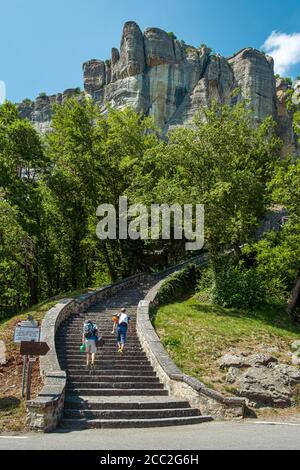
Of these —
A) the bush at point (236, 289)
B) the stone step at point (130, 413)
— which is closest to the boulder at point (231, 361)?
the stone step at point (130, 413)

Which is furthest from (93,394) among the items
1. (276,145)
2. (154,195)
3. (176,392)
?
(276,145)

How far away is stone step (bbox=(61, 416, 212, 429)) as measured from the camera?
10281 mm

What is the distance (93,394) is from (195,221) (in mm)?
12191

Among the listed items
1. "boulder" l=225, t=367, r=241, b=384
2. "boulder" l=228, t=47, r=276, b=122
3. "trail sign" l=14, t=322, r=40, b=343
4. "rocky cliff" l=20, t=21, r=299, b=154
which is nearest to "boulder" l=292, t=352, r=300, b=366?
"boulder" l=225, t=367, r=241, b=384

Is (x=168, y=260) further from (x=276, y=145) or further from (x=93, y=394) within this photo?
(x=93, y=394)

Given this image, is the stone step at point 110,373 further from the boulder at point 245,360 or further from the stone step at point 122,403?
the boulder at point 245,360

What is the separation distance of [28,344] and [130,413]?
3.23 m

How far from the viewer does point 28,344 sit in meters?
10.8

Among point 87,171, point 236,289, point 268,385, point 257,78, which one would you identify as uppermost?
point 257,78

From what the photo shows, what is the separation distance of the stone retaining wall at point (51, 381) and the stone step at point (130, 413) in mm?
416

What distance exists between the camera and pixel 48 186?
2895cm

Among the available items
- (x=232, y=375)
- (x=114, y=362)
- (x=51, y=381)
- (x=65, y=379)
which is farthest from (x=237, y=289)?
(x=51, y=381)

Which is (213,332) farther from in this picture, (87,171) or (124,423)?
(87,171)

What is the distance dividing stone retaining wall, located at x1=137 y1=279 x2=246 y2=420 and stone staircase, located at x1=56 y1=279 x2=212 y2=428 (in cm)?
21
